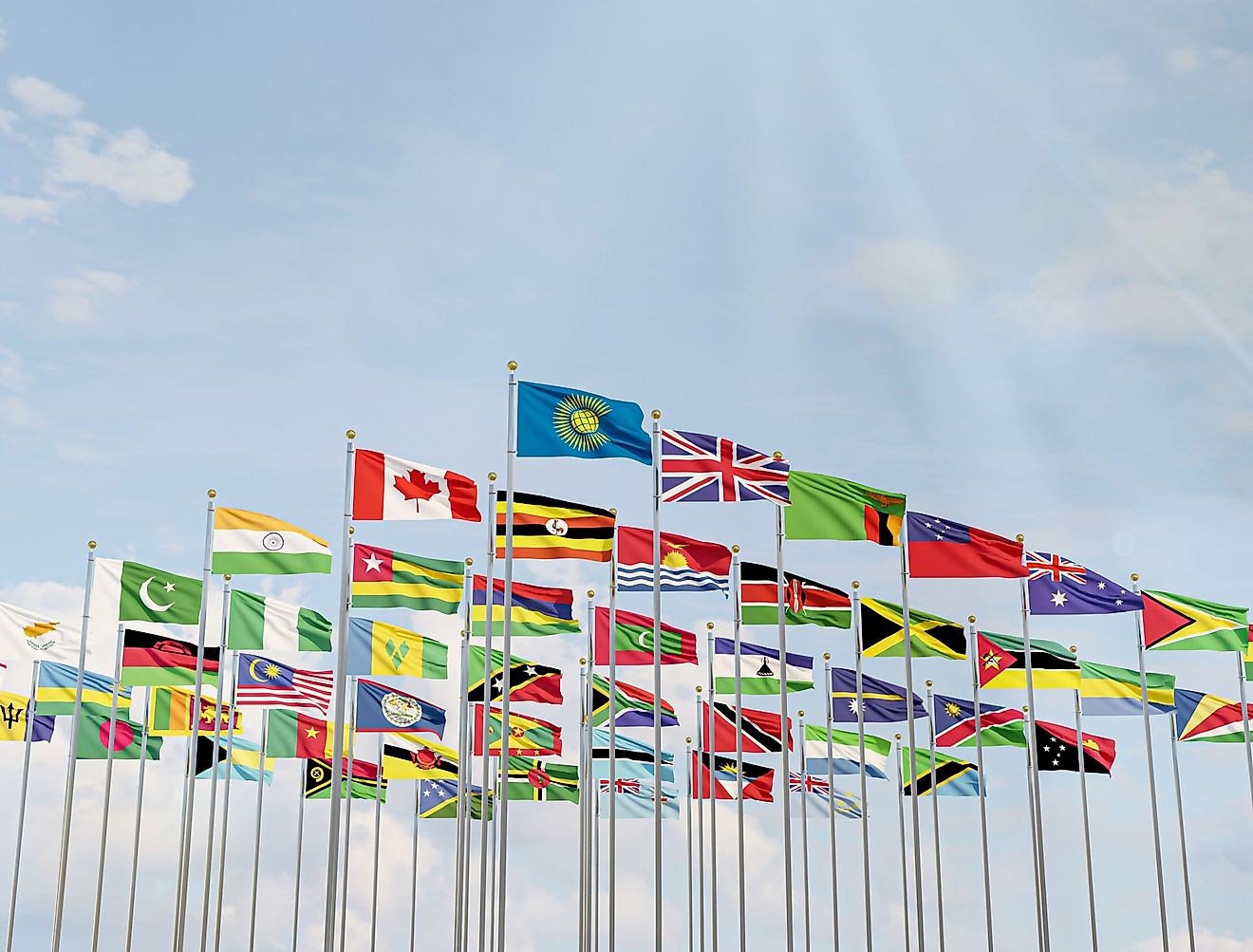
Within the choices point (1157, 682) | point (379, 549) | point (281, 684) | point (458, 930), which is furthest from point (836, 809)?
point (379, 549)

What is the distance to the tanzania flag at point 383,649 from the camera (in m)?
27.2

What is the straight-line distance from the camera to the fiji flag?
877 inches

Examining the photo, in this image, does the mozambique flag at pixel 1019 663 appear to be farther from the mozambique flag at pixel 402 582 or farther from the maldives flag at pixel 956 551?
the mozambique flag at pixel 402 582

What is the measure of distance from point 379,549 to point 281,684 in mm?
6820

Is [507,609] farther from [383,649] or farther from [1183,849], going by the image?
[1183,849]

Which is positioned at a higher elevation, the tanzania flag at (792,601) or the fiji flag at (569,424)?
the fiji flag at (569,424)

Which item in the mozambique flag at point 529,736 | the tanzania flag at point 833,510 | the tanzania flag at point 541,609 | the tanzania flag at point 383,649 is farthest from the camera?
the mozambique flag at point 529,736

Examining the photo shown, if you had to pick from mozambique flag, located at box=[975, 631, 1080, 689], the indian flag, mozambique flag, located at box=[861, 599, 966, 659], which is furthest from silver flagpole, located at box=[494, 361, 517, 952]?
mozambique flag, located at box=[975, 631, 1080, 689]

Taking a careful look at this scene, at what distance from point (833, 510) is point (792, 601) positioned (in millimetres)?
4867

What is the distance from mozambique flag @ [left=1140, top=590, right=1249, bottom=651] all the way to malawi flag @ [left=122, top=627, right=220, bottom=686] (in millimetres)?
22431

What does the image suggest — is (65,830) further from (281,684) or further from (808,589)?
(808,589)

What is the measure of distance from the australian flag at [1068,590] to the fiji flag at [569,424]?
1282 centimetres

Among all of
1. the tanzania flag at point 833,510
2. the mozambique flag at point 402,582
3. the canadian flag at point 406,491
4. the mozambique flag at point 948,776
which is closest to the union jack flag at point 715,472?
the tanzania flag at point 833,510

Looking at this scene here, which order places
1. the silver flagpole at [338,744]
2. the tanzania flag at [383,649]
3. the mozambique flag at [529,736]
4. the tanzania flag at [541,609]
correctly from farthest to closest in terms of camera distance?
the mozambique flag at [529,736] < the tanzania flag at [541,609] < the tanzania flag at [383,649] < the silver flagpole at [338,744]
